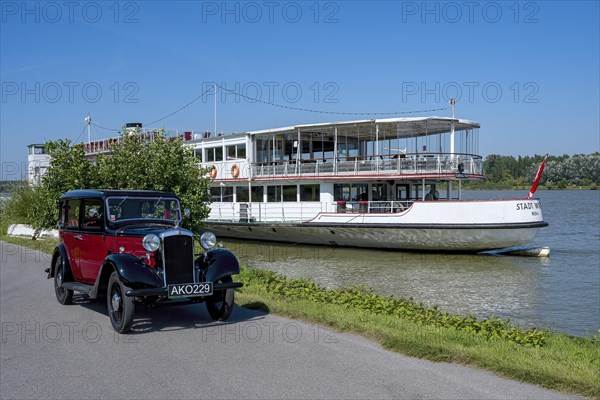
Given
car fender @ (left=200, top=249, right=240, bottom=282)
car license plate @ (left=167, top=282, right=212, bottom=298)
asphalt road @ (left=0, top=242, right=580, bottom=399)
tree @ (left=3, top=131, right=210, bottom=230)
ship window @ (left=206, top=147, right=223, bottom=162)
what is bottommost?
asphalt road @ (left=0, top=242, right=580, bottom=399)

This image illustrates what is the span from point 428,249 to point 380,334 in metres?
17.2

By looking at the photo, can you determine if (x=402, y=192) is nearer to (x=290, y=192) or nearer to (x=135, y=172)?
(x=290, y=192)

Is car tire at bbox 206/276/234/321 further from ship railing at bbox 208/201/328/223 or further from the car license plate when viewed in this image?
ship railing at bbox 208/201/328/223

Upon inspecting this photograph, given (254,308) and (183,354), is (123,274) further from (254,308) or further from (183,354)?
(254,308)

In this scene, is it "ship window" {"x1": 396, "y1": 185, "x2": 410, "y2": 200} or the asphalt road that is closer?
the asphalt road

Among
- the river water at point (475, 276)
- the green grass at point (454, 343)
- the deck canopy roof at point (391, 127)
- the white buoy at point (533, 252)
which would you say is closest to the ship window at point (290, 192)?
the river water at point (475, 276)

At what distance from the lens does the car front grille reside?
26.7 ft

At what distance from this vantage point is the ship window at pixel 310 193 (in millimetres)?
26516

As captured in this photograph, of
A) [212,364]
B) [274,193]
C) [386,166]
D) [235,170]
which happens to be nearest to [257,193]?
[274,193]

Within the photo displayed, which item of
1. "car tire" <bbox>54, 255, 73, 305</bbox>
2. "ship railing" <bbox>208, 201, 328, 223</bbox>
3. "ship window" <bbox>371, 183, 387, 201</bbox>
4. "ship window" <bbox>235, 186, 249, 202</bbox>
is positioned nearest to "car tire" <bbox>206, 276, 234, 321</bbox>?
"car tire" <bbox>54, 255, 73, 305</bbox>

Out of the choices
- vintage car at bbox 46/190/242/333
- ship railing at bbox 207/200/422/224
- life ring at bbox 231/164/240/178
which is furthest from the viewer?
life ring at bbox 231/164/240/178

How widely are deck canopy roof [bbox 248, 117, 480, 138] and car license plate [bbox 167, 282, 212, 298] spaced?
16.6m

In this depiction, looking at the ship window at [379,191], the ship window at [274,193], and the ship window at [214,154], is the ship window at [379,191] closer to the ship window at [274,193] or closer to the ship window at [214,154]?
the ship window at [274,193]

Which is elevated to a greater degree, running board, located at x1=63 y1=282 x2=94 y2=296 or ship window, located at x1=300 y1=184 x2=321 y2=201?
ship window, located at x1=300 y1=184 x2=321 y2=201
